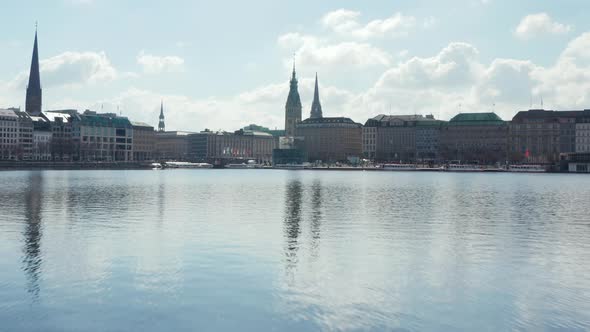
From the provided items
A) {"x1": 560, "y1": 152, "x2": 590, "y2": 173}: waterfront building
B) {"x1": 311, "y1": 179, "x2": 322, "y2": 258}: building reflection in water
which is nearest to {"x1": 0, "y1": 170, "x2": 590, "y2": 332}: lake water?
{"x1": 311, "y1": 179, "x2": 322, "y2": 258}: building reflection in water

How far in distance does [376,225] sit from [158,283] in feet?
67.0

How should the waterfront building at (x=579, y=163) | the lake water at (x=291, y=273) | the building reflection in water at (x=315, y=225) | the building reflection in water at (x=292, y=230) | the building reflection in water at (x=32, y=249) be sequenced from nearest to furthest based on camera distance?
the lake water at (x=291, y=273), the building reflection in water at (x=32, y=249), the building reflection in water at (x=292, y=230), the building reflection in water at (x=315, y=225), the waterfront building at (x=579, y=163)

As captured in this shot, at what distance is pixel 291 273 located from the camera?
2409cm

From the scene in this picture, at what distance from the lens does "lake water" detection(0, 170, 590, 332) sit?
18156mm

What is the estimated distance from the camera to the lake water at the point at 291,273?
1816 cm

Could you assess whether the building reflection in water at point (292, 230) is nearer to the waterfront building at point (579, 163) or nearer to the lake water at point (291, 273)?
the lake water at point (291, 273)

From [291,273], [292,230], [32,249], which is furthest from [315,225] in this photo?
[32,249]

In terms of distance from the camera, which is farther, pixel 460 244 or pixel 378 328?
pixel 460 244

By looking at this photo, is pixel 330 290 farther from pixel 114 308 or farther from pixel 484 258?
pixel 484 258

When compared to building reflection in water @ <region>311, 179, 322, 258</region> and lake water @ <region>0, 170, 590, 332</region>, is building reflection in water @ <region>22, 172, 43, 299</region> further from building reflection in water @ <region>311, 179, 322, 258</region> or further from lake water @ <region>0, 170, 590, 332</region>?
building reflection in water @ <region>311, 179, 322, 258</region>

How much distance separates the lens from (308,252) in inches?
1137

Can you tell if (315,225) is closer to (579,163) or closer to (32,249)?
(32,249)

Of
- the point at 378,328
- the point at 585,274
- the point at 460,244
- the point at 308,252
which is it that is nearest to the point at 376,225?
the point at 460,244

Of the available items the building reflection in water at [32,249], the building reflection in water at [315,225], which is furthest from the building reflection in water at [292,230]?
the building reflection in water at [32,249]
